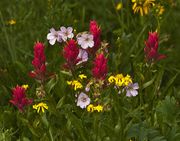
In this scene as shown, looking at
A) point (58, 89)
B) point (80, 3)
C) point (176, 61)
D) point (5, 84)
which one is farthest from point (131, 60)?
point (80, 3)

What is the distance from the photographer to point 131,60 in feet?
12.8

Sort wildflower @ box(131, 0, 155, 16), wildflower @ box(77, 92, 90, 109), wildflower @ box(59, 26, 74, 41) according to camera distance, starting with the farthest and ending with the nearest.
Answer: wildflower @ box(131, 0, 155, 16), wildflower @ box(59, 26, 74, 41), wildflower @ box(77, 92, 90, 109)

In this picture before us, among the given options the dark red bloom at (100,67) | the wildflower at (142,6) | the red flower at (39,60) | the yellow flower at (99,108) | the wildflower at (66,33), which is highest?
the wildflower at (142,6)

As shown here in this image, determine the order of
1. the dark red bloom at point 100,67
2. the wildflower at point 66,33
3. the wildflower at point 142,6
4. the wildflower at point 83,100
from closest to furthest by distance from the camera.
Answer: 1. the dark red bloom at point 100,67
2. the wildflower at point 83,100
3. the wildflower at point 66,33
4. the wildflower at point 142,6

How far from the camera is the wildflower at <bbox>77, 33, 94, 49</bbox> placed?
8.97 ft

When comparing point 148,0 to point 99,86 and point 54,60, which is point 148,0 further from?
point 99,86

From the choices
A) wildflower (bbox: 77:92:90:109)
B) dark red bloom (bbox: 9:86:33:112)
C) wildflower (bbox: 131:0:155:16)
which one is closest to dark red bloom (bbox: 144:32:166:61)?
wildflower (bbox: 77:92:90:109)

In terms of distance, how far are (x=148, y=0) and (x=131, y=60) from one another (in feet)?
1.67

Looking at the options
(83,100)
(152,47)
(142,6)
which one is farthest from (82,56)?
(142,6)

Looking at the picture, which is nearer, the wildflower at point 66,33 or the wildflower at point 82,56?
the wildflower at point 82,56

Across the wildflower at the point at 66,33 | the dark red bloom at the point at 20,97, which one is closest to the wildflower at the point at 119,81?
the wildflower at the point at 66,33

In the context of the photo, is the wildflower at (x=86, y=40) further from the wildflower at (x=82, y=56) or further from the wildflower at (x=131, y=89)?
the wildflower at (x=131, y=89)

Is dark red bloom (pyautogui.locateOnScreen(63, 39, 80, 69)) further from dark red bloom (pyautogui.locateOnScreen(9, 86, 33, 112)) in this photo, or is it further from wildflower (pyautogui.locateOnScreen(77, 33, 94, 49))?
dark red bloom (pyautogui.locateOnScreen(9, 86, 33, 112))

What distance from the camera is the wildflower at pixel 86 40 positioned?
108 inches
